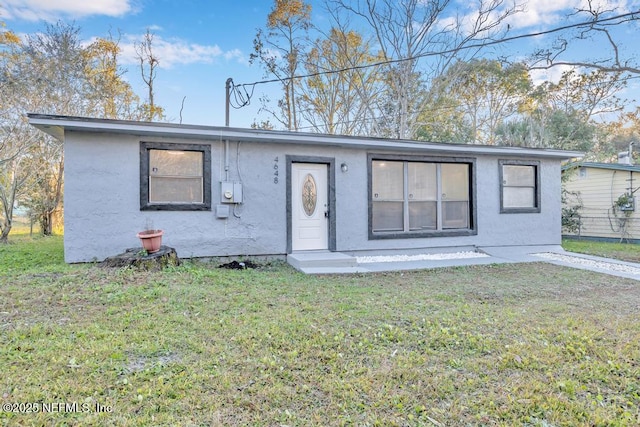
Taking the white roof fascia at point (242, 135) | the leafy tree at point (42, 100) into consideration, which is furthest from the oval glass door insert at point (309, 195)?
the leafy tree at point (42, 100)

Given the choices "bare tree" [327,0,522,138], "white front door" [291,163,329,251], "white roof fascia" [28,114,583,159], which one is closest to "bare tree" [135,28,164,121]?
"bare tree" [327,0,522,138]

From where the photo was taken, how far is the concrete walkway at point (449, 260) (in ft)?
21.5

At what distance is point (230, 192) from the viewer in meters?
6.87

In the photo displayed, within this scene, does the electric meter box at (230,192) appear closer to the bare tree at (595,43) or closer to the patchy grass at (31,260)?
the patchy grass at (31,260)

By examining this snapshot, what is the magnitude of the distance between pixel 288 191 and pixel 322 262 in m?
1.69

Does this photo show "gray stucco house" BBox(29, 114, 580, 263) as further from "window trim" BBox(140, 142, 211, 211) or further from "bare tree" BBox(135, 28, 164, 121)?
"bare tree" BBox(135, 28, 164, 121)

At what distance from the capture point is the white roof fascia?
19.3 ft

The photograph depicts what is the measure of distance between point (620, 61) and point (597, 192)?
186 inches

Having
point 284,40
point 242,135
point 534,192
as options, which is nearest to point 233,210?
point 242,135

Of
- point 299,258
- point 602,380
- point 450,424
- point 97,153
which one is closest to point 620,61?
point 299,258

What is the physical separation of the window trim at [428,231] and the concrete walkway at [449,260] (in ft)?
1.34

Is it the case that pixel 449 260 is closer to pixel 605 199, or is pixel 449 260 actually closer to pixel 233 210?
pixel 233 210

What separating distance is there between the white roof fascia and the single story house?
18.5 feet

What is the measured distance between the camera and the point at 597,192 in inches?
Answer: 532
